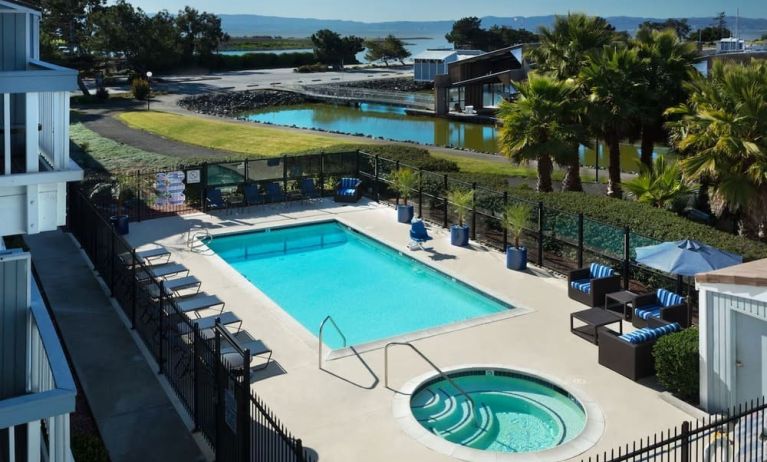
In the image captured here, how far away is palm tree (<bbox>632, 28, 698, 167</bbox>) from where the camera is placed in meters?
27.7

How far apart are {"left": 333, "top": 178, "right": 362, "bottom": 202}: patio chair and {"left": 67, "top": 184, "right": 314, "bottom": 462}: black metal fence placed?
10.3 m

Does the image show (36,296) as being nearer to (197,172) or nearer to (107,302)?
(107,302)

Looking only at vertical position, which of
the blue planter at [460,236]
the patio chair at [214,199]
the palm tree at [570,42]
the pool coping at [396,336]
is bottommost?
the pool coping at [396,336]

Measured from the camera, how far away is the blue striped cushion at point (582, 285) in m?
18.5

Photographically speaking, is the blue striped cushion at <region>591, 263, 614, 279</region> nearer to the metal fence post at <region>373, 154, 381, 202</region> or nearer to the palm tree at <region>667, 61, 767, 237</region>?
the palm tree at <region>667, 61, 767, 237</region>

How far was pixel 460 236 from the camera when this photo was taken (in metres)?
23.5

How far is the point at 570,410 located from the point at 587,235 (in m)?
7.62

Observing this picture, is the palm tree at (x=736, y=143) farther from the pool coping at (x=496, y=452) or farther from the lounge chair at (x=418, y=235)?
the pool coping at (x=496, y=452)

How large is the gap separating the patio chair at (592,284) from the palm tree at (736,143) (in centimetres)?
468

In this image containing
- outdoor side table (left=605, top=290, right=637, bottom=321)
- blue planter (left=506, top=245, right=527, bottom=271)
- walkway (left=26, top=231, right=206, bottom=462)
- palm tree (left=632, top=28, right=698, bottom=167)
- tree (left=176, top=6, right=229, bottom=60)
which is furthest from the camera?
tree (left=176, top=6, right=229, bottom=60)

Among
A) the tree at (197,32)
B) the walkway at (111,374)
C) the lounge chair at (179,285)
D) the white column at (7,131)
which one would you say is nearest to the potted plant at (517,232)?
the lounge chair at (179,285)

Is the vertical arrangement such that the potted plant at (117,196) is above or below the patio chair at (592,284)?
above

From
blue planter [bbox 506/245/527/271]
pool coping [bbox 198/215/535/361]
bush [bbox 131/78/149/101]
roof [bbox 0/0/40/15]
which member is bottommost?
pool coping [bbox 198/215/535/361]

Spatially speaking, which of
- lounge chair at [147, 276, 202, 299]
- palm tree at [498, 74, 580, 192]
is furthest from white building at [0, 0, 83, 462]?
palm tree at [498, 74, 580, 192]
